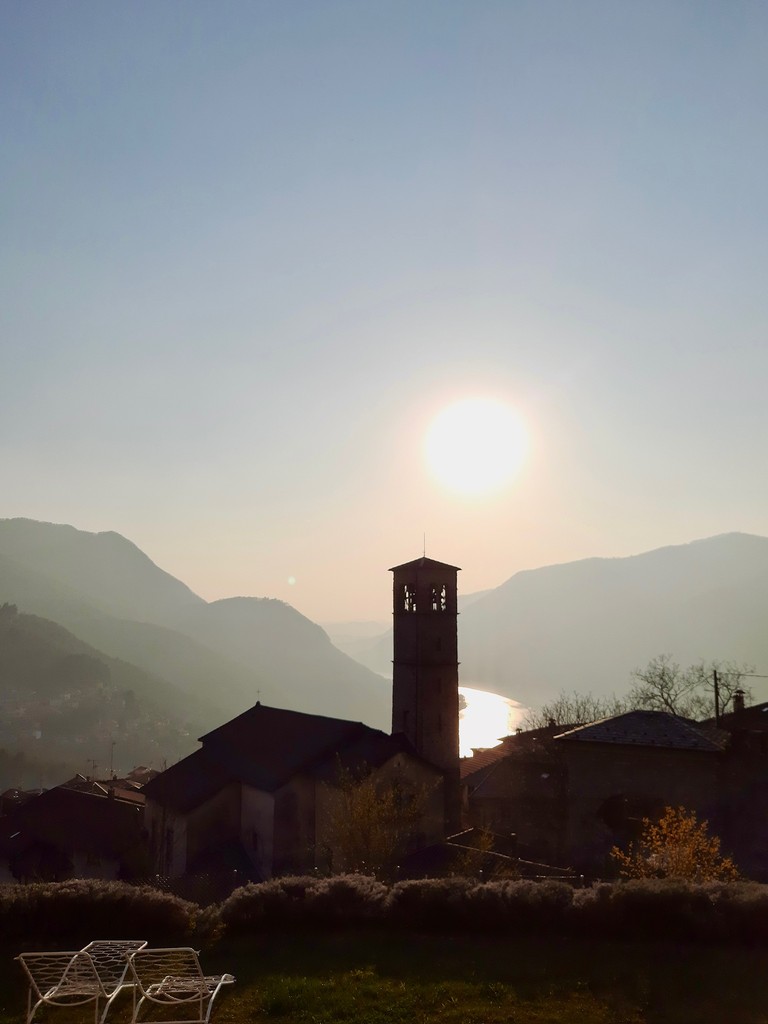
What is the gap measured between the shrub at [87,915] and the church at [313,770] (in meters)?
17.4

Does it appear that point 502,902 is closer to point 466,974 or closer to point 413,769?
point 466,974

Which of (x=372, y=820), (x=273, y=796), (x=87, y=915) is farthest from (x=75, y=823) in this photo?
(x=87, y=915)

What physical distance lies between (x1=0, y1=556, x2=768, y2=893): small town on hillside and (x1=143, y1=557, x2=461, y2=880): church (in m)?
0.09

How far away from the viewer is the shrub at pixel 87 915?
1376cm

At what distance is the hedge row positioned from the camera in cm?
1296

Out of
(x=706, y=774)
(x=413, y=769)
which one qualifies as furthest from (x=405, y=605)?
(x=706, y=774)

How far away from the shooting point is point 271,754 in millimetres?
39125

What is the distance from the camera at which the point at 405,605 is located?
43469mm

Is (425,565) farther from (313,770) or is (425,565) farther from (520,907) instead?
(520,907)

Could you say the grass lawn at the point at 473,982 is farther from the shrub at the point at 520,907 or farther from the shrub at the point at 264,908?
the shrub at the point at 264,908

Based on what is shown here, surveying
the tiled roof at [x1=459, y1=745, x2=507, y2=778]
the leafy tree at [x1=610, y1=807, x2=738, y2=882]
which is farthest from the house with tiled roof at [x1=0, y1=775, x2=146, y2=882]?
the leafy tree at [x1=610, y1=807, x2=738, y2=882]

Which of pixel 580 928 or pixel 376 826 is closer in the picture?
pixel 580 928

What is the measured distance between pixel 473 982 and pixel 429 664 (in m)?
31.2

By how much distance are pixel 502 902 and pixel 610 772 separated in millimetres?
14120
